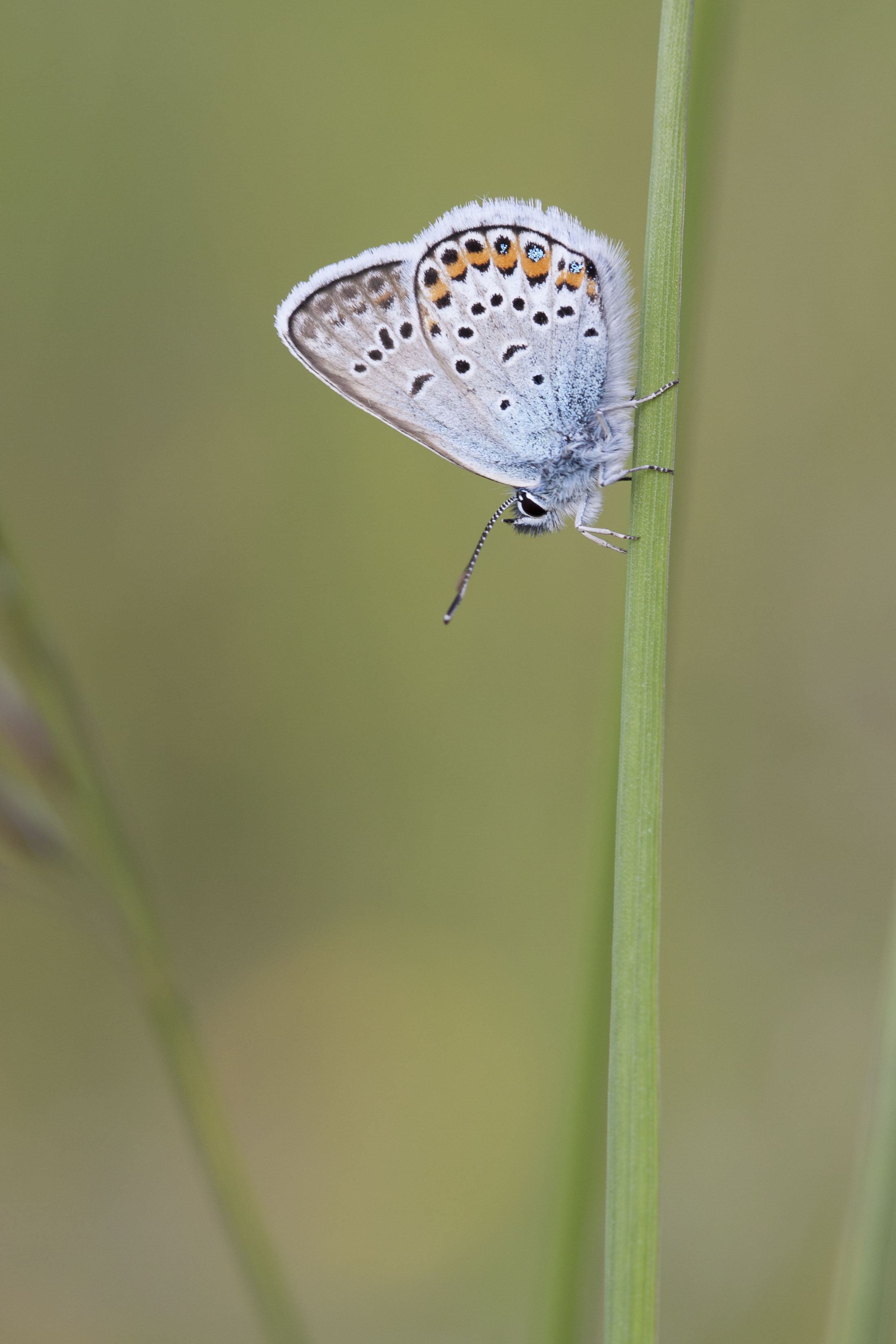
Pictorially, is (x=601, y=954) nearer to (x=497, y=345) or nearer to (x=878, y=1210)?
(x=878, y=1210)

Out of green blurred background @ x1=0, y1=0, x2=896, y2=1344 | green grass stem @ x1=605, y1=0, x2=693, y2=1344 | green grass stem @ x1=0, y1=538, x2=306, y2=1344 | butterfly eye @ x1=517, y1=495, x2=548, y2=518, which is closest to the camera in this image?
green grass stem @ x1=605, y1=0, x2=693, y2=1344

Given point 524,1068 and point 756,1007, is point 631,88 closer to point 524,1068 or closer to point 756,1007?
point 756,1007

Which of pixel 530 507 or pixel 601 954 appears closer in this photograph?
pixel 601 954

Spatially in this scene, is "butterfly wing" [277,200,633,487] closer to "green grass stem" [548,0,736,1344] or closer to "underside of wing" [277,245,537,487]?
"underside of wing" [277,245,537,487]

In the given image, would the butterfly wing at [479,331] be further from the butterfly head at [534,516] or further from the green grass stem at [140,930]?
the green grass stem at [140,930]

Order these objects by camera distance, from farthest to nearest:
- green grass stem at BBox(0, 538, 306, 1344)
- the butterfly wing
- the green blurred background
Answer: the green blurred background, the butterfly wing, green grass stem at BBox(0, 538, 306, 1344)

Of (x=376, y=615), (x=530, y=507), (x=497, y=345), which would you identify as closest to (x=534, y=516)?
(x=530, y=507)

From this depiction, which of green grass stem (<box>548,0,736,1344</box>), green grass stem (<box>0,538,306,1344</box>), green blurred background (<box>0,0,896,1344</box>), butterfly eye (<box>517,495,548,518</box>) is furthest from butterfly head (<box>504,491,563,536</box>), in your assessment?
green blurred background (<box>0,0,896,1344</box>)
